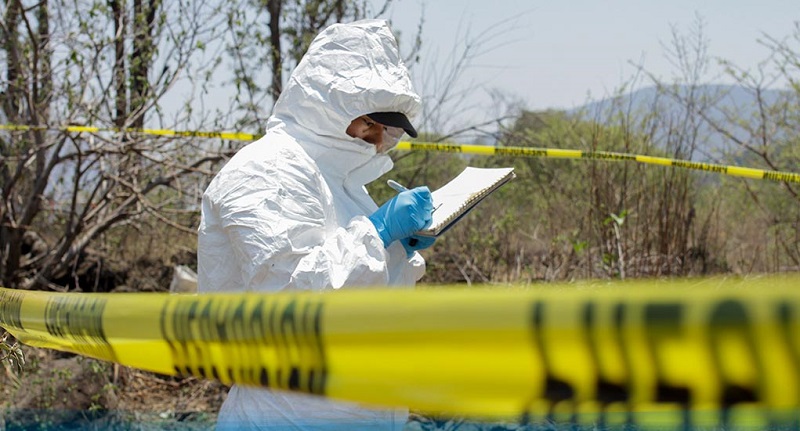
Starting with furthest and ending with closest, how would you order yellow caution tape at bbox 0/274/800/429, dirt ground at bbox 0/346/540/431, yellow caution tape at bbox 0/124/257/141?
yellow caution tape at bbox 0/124/257/141, dirt ground at bbox 0/346/540/431, yellow caution tape at bbox 0/274/800/429

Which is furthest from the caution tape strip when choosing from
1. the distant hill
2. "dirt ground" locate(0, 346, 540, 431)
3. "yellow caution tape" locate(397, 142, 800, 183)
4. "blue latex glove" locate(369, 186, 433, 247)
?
"blue latex glove" locate(369, 186, 433, 247)

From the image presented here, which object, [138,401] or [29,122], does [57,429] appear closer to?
[138,401]

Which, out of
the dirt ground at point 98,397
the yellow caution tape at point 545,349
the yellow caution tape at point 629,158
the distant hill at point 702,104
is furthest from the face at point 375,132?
the distant hill at point 702,104

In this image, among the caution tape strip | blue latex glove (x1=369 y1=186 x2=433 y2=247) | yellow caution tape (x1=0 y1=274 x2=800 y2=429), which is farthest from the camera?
the caution tape strip

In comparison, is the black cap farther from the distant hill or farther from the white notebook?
the distant hill

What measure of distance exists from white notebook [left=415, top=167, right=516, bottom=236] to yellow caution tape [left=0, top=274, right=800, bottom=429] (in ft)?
4.31

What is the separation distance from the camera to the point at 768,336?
806 mm

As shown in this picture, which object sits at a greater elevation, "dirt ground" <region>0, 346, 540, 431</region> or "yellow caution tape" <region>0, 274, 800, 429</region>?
"yellow caution tape" <region>0, 274, 800, 429</region>

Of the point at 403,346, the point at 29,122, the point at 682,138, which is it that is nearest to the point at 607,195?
the point at 682,138

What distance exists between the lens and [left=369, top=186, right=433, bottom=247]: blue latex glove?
2.37 meters

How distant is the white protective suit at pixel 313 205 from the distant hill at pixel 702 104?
16.3 feet

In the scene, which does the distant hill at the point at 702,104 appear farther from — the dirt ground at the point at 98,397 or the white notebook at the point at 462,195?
the white notebook at the point at 462,195

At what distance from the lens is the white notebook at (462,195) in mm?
2463

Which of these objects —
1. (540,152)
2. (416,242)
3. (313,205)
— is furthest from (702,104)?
(313,205)
